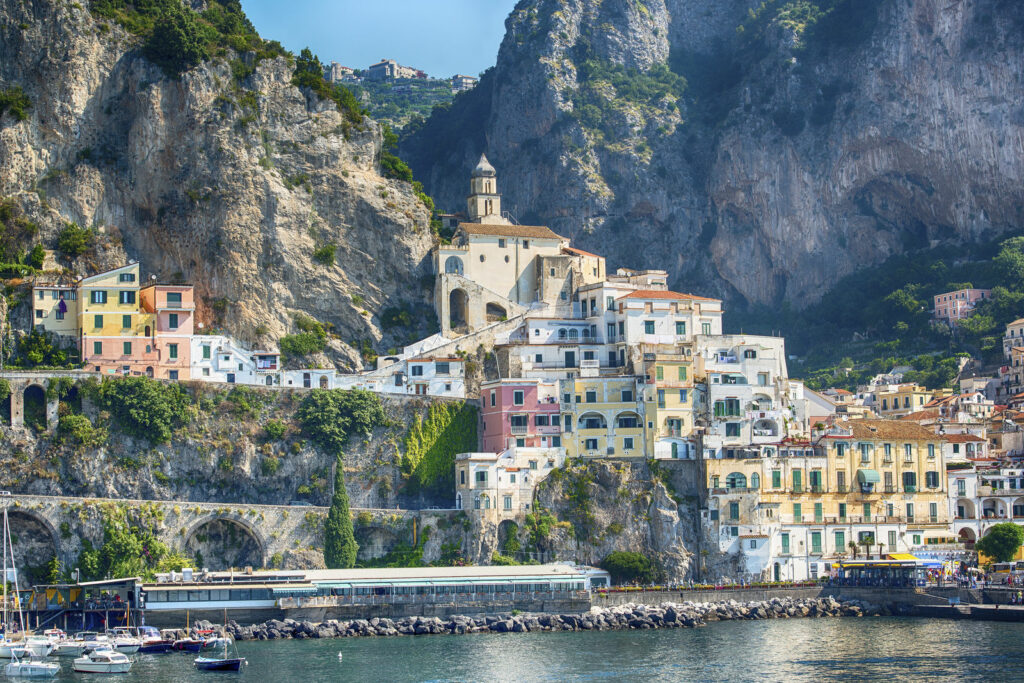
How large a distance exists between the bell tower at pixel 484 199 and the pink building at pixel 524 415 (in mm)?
23256

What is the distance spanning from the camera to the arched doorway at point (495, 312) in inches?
4126

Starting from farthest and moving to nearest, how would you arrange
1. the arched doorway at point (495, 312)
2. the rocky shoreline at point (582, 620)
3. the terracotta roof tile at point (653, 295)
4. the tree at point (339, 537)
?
1. the arched doorway at point (495, 312)
2. the terracotta roof tile at point (653, 295)
3. the tree at point (339, 537)
4. the rocky shoreline at point (582, 620)

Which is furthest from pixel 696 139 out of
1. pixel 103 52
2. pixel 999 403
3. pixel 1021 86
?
pixel 103 52

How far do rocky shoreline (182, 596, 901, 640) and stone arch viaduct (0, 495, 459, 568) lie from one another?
6.91 m

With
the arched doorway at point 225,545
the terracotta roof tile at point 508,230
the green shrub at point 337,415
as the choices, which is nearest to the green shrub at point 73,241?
the green shrub at point 337,415

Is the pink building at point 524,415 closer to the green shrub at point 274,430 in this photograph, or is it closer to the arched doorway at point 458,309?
the arched doorway at point 458,309

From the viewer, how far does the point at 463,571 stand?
84438mm

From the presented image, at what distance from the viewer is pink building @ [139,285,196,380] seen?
302 feet

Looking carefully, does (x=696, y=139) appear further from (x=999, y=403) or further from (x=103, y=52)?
(x=103, y=52)

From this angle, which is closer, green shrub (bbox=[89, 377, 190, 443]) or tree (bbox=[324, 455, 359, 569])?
tree (bbox=[324, 455, 359, 569])

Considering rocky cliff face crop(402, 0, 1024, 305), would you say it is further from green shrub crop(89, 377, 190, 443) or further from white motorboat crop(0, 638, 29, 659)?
white motorboat crop(0, 638, 29, 659)

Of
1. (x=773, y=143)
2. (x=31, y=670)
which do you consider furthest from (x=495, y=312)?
(x=773, y=143)

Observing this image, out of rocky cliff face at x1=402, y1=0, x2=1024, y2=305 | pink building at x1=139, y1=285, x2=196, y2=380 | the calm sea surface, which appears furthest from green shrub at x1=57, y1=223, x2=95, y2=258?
rocky cliff face at x1=402, y1=0, x2=1024, y2=305

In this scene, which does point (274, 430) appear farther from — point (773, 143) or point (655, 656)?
point (773, 143)
